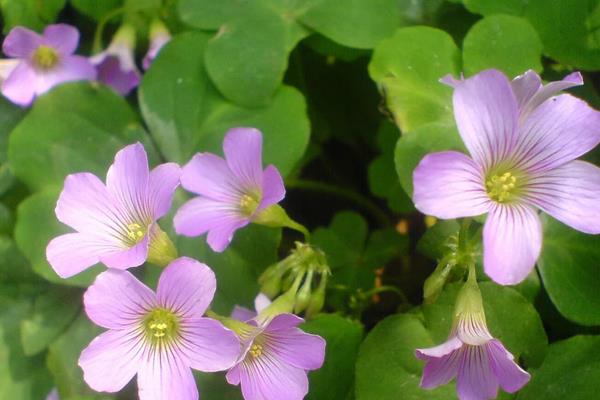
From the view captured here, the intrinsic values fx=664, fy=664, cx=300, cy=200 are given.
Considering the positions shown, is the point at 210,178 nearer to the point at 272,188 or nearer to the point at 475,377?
the point at 272,188

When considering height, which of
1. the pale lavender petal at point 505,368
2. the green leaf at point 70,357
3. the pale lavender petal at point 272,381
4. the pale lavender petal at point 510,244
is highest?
the pale lavender petal at point 510,244

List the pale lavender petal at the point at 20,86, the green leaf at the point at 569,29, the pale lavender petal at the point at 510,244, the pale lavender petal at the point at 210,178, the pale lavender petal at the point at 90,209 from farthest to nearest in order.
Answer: the pale lavender petal at the point at 20,86 < the green leaf at the point at 569,29 < the pale lavender petal at the point at 210,178 < the pale lavender petal at the point at 90,209 < the pale lavender petal at the point at 510,244

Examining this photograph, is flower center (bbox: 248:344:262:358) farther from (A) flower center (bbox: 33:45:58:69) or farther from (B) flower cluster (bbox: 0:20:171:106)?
(A) flower center (bbox: 33:45:58:69)

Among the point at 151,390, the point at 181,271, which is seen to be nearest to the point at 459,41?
the point at 181,271

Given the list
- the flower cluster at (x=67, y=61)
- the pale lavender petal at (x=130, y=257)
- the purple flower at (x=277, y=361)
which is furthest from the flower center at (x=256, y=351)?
the flower cluster at (x=67, y=61)

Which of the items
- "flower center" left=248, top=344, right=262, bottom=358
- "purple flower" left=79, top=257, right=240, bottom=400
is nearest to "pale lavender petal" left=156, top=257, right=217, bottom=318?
"purple flower" left=79, top=257, right=240, bottom=400

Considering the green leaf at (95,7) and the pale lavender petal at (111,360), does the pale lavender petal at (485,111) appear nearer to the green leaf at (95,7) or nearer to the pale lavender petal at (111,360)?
the pale lavender petal at (111,360)

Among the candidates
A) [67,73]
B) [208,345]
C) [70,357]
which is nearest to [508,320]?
[208,345]
